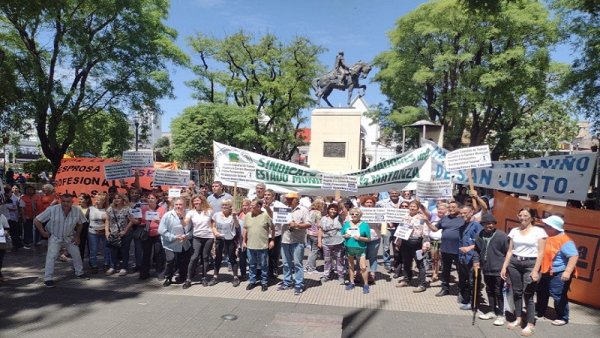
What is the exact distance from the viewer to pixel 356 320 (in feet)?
21.5

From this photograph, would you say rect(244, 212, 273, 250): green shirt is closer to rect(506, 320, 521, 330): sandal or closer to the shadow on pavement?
the shadow on pavement

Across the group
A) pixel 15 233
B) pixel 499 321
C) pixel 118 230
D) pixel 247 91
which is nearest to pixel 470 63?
pixel 247 91

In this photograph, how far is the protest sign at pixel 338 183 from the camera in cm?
933

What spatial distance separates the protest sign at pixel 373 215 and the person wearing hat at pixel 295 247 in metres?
1.11

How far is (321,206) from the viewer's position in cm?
945

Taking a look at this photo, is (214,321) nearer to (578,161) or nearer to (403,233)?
(403,233)

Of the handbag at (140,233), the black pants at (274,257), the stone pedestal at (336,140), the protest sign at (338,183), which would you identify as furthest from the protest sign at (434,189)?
the stone pedestal at (336,140)

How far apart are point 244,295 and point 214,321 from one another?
132 cm

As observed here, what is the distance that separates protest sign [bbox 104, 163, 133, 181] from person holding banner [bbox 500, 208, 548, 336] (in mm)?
8802

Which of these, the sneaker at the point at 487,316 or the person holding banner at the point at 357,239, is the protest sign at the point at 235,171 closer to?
the person holding banner at the point at 357,239

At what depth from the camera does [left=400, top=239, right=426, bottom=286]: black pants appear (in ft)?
27.1

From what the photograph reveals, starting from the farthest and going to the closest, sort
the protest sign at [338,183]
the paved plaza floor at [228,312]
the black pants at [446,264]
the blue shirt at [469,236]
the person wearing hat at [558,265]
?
the protest sign at [338,183], the black pants at [446,264], the blue shirt at [469,236], the person wearing hat at [558,265], the paved plaza floor at [228,312]

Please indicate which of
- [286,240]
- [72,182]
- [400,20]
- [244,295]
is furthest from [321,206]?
[400,20]

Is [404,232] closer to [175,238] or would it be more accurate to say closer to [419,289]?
[419,289]
